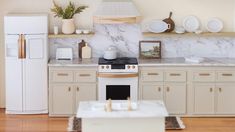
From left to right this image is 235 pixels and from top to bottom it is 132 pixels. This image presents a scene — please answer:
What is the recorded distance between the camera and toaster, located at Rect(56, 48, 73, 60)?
352 inches

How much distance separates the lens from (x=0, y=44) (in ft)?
29.2

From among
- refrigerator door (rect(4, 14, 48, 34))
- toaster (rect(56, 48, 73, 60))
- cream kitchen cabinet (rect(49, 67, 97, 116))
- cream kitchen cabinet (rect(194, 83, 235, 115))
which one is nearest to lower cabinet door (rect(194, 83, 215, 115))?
cream kitchen cabinet (rect(194, 83, 235, 115))

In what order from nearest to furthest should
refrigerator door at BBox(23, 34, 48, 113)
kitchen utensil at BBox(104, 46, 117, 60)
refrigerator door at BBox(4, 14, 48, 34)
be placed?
refrigerator door at BBox(4, 14, 48, 34) → refrigerator door at BBox(23, 34, 48, 113) → kitchen utensil at BBox(104, 46, 117, 60)

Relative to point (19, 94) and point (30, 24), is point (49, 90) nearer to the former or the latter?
point (19, 94)

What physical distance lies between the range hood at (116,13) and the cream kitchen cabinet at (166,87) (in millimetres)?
827

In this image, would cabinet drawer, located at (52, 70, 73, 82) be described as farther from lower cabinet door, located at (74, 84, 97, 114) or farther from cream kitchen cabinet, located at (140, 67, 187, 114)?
cream kitchen cabinet, located at (140, 67, 187, 114)

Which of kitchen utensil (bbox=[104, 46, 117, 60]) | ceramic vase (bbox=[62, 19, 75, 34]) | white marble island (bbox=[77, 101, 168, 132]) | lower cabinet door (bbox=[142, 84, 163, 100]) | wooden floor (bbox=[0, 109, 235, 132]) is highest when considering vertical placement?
ceramic vase (bbox=[62, 19, 75, 34])

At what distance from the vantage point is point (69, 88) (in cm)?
855

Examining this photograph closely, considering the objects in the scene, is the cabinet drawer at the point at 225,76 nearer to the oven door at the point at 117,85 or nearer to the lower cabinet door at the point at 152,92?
the lower cabinet door at the point at 152,92

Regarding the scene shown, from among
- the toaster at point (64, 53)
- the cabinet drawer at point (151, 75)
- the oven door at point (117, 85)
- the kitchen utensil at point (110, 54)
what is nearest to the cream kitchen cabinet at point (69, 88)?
the oven door at point (117, 85)

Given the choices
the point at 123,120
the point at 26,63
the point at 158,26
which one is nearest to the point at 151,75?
the point at 158,26

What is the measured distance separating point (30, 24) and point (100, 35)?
1.23 meters

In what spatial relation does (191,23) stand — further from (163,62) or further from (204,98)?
(204,98)

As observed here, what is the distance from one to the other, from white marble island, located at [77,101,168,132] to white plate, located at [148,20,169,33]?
2215mm
